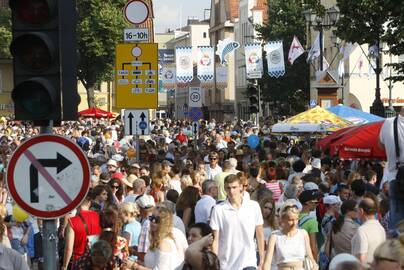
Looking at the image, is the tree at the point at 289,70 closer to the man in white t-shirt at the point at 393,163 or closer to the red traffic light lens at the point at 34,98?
the man in white t-shirt at the point at 393,163

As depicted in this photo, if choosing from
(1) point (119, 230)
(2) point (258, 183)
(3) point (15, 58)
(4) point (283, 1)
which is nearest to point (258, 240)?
(1) point (119, 230)

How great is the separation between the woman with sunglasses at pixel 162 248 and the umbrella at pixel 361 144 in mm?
9186

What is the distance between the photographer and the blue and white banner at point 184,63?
59.9 meters

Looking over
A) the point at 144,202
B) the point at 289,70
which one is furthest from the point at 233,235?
the point at 289,70

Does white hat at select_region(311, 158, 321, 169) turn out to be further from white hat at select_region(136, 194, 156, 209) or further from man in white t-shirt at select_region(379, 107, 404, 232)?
man in white t-shirt at select_region(379, 107, 404, 232)

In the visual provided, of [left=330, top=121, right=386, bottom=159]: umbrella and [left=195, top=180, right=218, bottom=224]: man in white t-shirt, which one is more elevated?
[left=330, top=121, right=386, bottom=159]: umbrella

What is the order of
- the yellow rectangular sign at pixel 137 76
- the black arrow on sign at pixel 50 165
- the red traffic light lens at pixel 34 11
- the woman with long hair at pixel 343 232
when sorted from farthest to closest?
1. the yellow rectangular sign at pixel 137 76
2. the woman with long hair at pixel 343 232
3. the black arrow on sign at pixel 50 165
4. the red traffic light lens at pixel 34 11

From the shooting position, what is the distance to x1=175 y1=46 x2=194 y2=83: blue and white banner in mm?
59875

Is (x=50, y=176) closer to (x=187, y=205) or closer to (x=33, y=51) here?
(x=33, y=51)

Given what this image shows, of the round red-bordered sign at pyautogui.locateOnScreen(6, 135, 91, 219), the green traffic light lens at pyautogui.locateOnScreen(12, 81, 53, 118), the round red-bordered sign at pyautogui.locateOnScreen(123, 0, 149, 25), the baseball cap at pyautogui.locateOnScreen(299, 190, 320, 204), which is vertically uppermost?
the round red-bordered sign at pyautogui.locateOnScreen(123, 0, 149, 25)

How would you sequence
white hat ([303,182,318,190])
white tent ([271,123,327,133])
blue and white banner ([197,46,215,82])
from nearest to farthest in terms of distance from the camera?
white hat ([303,182,318,190]) → white tent ([271,123,327,133]) → blue and white banner ([197,46,215,82])

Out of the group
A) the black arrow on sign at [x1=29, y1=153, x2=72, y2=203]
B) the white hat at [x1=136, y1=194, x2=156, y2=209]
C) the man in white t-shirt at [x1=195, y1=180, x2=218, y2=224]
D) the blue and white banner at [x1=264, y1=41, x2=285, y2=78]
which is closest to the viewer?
the black arrow on sign at [x1=29, y1=153, x2=72, y2=203]

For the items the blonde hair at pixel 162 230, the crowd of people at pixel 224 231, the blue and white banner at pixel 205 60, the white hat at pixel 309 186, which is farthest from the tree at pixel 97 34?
the blonde hair at pixel 162 230

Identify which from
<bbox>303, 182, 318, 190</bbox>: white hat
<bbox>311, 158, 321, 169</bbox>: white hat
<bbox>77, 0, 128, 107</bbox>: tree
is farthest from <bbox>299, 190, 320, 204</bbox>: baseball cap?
<bbox>77, 0, 128, 107</bbox>: tree
